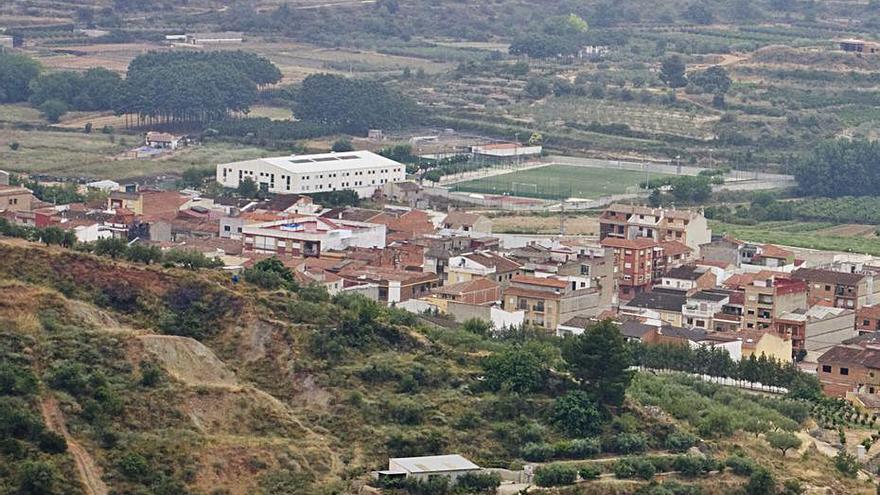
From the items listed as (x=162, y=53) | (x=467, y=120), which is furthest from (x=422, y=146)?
(x=162, y=53)

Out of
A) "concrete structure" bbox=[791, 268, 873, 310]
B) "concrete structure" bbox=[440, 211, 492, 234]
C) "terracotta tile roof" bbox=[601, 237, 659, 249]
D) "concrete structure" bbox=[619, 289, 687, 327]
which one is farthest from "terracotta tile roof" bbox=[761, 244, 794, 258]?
"concrete structure" bbox=[440, 211, 492, 234]

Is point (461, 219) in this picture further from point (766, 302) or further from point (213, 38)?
point (213, 38)

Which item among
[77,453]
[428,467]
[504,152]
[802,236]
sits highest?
[77,453]

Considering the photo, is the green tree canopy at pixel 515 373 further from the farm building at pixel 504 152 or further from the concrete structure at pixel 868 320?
the farm building at pixel 504 152

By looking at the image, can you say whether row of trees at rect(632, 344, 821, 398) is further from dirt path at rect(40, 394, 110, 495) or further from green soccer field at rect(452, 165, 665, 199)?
green soccer field at rect(452, 165, 665, 199)

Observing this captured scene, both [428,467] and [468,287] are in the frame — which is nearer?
[428,467]

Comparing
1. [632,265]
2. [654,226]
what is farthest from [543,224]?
[632,265]

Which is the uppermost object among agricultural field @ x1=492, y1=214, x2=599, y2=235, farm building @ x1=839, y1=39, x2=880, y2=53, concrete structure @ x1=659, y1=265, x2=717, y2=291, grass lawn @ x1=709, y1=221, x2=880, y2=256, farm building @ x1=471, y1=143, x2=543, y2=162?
farm building @ x1=839, y1=39, x2=880, y2=53
